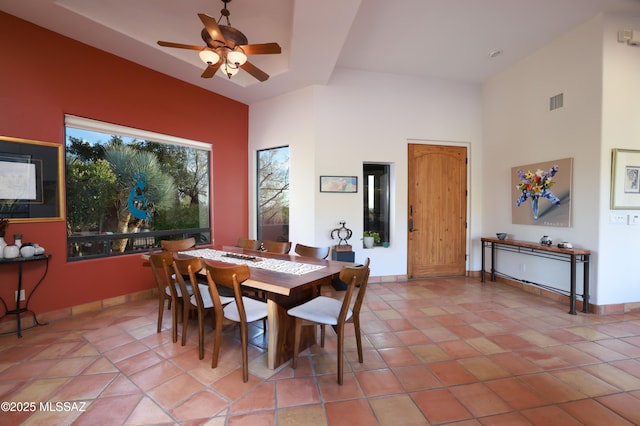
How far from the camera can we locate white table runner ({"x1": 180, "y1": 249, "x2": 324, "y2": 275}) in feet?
7.44

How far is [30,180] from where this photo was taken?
2.75 m

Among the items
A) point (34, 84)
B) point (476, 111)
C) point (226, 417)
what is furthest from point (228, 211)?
point (476, 111)

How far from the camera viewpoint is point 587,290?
10.5 feet

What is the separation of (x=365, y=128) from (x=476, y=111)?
212 centimetres

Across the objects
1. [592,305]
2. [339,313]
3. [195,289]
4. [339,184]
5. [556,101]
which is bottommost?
[592,305]

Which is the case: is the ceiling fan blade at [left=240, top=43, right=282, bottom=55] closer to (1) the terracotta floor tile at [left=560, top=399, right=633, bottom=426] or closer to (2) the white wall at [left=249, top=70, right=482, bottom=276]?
(2) the white wall at [left=249, top=70, right=482, bottom=276]

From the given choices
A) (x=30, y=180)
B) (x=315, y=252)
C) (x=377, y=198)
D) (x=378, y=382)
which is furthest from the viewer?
(x=377, y=198)

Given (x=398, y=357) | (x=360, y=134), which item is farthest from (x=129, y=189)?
(x=398, y=357)

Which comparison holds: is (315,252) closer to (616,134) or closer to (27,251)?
(27,251)

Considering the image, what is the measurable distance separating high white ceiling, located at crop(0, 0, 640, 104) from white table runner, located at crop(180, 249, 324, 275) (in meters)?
2.39

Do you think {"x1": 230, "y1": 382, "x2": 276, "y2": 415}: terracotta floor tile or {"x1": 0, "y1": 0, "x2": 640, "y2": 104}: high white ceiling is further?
{"x1": 0, "y1": 0, "x2": 640, "y2": 104}: high white ceiling

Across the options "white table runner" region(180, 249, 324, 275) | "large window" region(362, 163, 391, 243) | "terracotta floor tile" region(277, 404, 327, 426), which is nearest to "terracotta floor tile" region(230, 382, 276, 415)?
"terracotta floor tile" region(277, 404, 327, 426)

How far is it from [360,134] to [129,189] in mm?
3464

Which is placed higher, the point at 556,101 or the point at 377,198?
the point at 556,101
